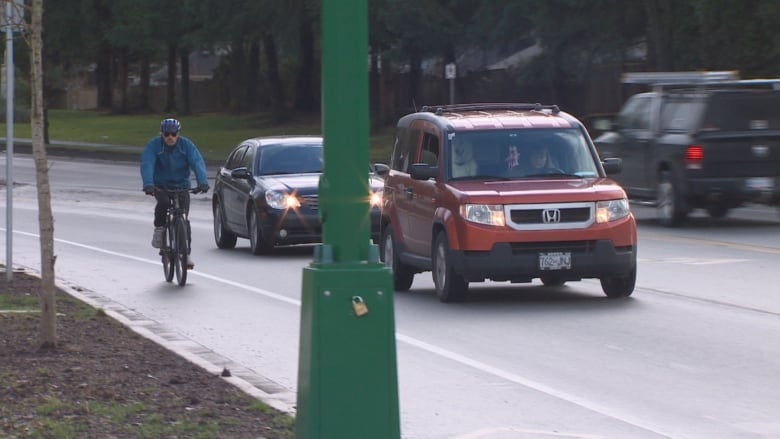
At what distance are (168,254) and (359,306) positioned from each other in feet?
33.6

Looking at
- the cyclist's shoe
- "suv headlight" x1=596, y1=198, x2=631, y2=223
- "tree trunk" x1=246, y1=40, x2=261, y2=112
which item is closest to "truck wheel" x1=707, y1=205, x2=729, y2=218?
"suv headlight" x1=596, y1=198, x2=631, y2=223

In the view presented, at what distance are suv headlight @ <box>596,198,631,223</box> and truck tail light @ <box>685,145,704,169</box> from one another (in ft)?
27.8

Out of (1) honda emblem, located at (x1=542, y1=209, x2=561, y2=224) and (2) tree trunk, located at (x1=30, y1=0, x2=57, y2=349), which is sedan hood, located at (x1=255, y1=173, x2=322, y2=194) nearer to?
(1) honda emblem, located at (x1=542, y1=209, x2=561, y2=224)

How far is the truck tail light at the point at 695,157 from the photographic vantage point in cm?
2166

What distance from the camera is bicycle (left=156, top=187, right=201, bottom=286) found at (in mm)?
15711

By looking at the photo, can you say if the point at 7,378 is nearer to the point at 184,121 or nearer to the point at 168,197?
the point at 168,197

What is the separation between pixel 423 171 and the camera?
13930 millimetres

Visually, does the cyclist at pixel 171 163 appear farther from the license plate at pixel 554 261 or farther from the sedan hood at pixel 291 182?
the license plate at pixel 554 261

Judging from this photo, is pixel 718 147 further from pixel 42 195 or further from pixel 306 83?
pixel 306 83

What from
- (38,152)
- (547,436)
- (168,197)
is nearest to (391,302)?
(547,436)

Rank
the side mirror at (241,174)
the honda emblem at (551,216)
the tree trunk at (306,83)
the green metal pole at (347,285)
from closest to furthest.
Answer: the green metal pole at (347,285), the honda emblem at (551,216), the side mirror at (241,174), the tree trunk at (306,83)

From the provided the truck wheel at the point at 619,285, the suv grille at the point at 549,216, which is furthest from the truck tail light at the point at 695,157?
the suv grille at the point at 549,216

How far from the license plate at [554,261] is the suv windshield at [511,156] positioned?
1.14 metres

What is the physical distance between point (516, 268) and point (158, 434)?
20.0 ft
